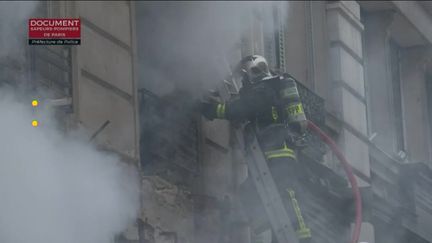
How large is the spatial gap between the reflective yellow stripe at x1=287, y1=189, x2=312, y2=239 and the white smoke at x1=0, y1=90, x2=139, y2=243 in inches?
60.4

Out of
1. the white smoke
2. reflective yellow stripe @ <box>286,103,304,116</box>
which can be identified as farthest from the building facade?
reflective yellow stripe @ <box>286,103,304,116</box>

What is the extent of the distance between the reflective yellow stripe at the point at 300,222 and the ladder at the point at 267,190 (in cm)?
5

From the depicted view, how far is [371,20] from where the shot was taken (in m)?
17.8

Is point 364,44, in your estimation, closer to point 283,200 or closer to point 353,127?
point 353,127

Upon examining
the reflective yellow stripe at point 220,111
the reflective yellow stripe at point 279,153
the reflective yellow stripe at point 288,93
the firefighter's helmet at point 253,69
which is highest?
the firefighter's helmet at point 253,69

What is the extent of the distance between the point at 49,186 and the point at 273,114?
2586 millimetres

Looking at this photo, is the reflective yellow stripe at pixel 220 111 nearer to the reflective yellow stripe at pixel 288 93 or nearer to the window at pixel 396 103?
the reflective yellow stripe at pixel 288 93

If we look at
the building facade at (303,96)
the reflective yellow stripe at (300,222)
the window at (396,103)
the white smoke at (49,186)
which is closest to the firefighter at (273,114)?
the reflective yellow stripe at (300,222)

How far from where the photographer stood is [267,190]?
11.3 metres

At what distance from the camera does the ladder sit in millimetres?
11172

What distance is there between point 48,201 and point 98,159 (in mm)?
1135

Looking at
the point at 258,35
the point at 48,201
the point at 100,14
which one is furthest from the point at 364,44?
the point at 48,201

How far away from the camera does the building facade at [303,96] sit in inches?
431

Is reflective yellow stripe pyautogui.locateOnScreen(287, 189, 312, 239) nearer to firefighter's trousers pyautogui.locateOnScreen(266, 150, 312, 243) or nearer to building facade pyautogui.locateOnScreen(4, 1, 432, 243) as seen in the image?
firefighter's trousers pyautogui.locateOnScreen(266, 150, 312, 243)
